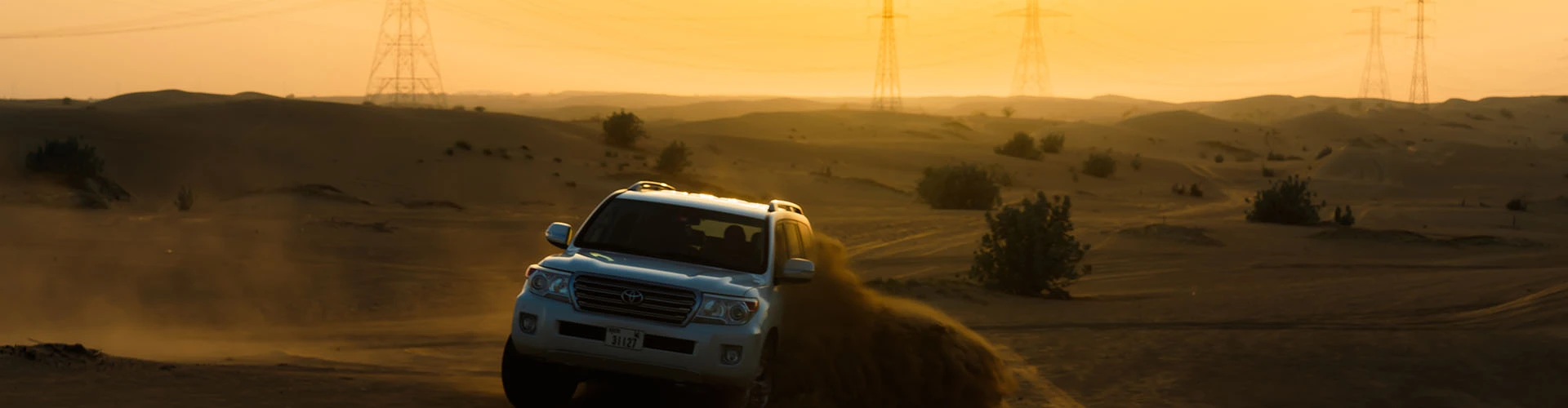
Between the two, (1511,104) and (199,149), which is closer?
(199,149)

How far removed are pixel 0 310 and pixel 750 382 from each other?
10374 mm

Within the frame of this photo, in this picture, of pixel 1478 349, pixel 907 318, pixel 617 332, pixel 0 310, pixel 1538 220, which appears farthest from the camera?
pixel 1538 220

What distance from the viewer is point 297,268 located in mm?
20266

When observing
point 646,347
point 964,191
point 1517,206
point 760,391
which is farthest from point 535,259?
point 1517,206

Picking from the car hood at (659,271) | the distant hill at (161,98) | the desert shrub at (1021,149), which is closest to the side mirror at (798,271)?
the car hood at (659,271)

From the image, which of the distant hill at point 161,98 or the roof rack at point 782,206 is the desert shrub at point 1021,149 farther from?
the roof rack at point 782,206

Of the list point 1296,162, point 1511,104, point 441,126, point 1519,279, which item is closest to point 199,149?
point 441,126

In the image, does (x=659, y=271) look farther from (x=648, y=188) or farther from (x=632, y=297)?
(x=648, y=188)

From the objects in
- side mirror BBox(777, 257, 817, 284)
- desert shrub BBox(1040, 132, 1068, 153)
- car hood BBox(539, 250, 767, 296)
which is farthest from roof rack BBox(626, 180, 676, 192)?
desert shrub BBox(1040, 132, 1068, 153)

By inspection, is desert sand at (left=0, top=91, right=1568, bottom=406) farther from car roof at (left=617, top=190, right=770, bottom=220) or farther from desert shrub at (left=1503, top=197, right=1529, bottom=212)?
car roof at (left=617, top=190, right=770, bottom=220)

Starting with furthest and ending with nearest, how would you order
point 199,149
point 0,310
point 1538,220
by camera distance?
point 199,149
point 1538,220
point 0,310

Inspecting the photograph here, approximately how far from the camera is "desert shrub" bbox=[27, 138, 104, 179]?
119ft

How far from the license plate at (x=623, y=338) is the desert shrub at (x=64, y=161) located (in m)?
32.3

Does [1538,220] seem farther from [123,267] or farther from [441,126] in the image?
[441,126]
